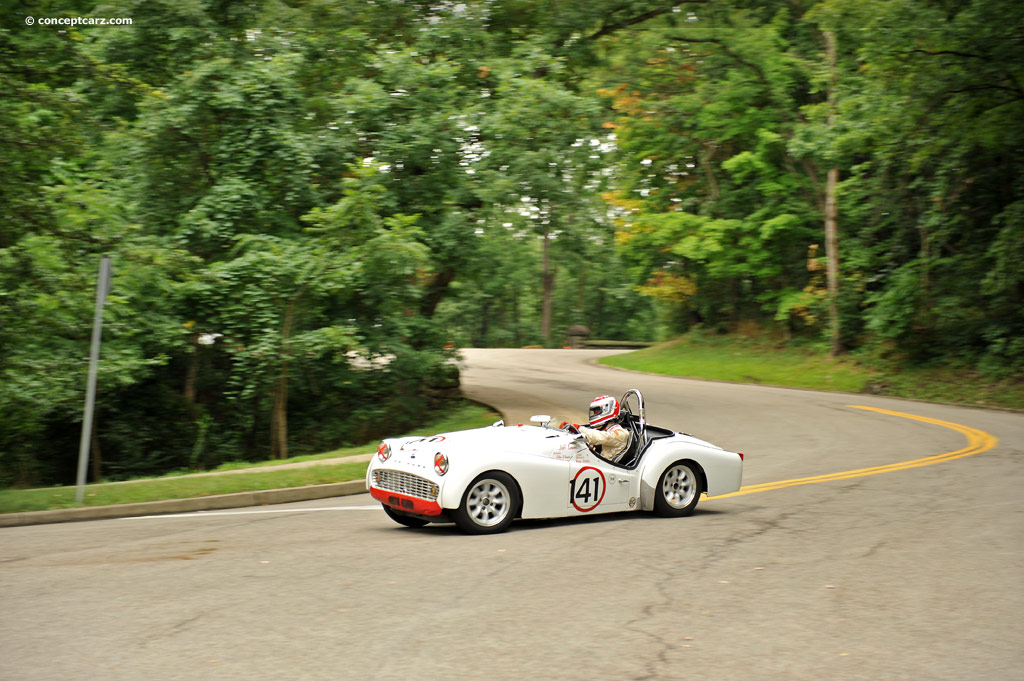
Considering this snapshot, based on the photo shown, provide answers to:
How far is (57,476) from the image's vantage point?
1850 cm

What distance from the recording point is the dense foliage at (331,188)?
15.7 metres

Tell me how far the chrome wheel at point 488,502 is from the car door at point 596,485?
792mm

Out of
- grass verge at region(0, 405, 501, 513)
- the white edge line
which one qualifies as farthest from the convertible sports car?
grass verge at region(0, 405, 501, 513)

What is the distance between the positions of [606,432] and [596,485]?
0.60m

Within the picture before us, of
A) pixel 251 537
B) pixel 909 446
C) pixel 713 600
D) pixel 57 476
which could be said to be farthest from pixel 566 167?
pixel 713 600

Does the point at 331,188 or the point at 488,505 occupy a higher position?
the point at 331,188

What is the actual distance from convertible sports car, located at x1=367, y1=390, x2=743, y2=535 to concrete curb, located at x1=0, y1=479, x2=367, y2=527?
3.26m

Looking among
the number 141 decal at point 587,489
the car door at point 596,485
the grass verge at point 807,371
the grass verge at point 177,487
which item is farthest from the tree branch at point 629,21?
the number 141 decal at point 587,489

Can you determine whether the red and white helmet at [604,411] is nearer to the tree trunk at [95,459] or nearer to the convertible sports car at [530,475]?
the convertible sports car at [530,475]

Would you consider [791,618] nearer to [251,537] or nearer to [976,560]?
[976,560]

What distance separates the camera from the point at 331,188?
20.1m

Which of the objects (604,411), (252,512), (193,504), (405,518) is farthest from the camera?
(193,504)

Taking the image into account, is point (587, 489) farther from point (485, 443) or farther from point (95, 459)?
point (95, 459)

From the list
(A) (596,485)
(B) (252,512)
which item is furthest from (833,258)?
(B) (252,512)
